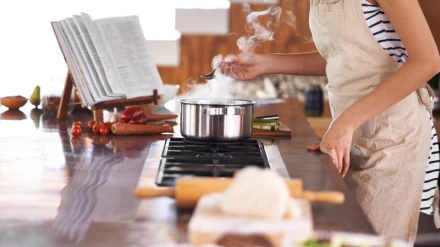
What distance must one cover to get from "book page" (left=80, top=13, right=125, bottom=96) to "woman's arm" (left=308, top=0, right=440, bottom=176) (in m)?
1.06

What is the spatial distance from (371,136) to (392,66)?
214 millimetres

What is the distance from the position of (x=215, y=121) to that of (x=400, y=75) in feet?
1.64

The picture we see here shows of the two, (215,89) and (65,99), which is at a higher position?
(215,89)

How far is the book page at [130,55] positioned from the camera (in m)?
2.66

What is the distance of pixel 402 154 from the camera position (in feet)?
6.59

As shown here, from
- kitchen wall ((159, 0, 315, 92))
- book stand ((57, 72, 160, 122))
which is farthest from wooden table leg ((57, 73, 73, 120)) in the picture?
kitchen wall ((159, 0, 315, 92))

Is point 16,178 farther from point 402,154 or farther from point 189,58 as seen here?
point 189,58

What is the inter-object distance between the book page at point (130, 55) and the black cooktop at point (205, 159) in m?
0.70

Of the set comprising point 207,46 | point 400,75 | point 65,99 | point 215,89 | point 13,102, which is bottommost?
point 207,46

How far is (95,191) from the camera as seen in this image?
1.41m

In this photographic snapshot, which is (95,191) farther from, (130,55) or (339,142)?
(130,55)

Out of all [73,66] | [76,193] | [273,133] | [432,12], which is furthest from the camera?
[432,12]

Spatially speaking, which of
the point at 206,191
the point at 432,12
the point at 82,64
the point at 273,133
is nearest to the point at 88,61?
the point at 82,64

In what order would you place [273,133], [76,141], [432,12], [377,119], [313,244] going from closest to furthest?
[313,244] < [377,119] < [76,141] < [273,133] < [432,12]
